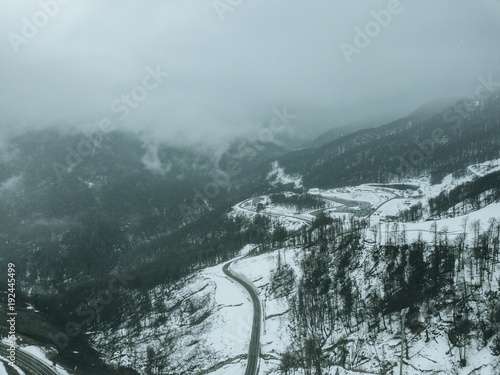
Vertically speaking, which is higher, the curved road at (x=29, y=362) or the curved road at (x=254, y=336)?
the curved road at (x=254, y=336)

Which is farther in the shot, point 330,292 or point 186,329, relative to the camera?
point 186,329

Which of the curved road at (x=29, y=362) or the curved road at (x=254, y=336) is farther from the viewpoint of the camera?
the curved road at (x=29, y=362)

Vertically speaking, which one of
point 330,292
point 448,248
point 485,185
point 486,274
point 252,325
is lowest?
point 252,325

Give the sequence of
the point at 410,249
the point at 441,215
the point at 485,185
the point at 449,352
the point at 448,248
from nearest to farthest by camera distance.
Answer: the point at 449,352 < the point at 448,248 < the point at 410,249 < the point at 441,215 < the point at 485,185

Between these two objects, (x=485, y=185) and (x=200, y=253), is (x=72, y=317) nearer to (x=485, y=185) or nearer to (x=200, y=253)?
(x=200, y=253)

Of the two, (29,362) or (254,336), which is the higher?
(254,336)

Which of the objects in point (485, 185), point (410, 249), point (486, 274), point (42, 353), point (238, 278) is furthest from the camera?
point (485, 185)

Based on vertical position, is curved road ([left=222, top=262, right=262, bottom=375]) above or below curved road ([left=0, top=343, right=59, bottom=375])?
above

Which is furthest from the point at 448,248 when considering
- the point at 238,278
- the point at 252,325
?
the point at 238,278
